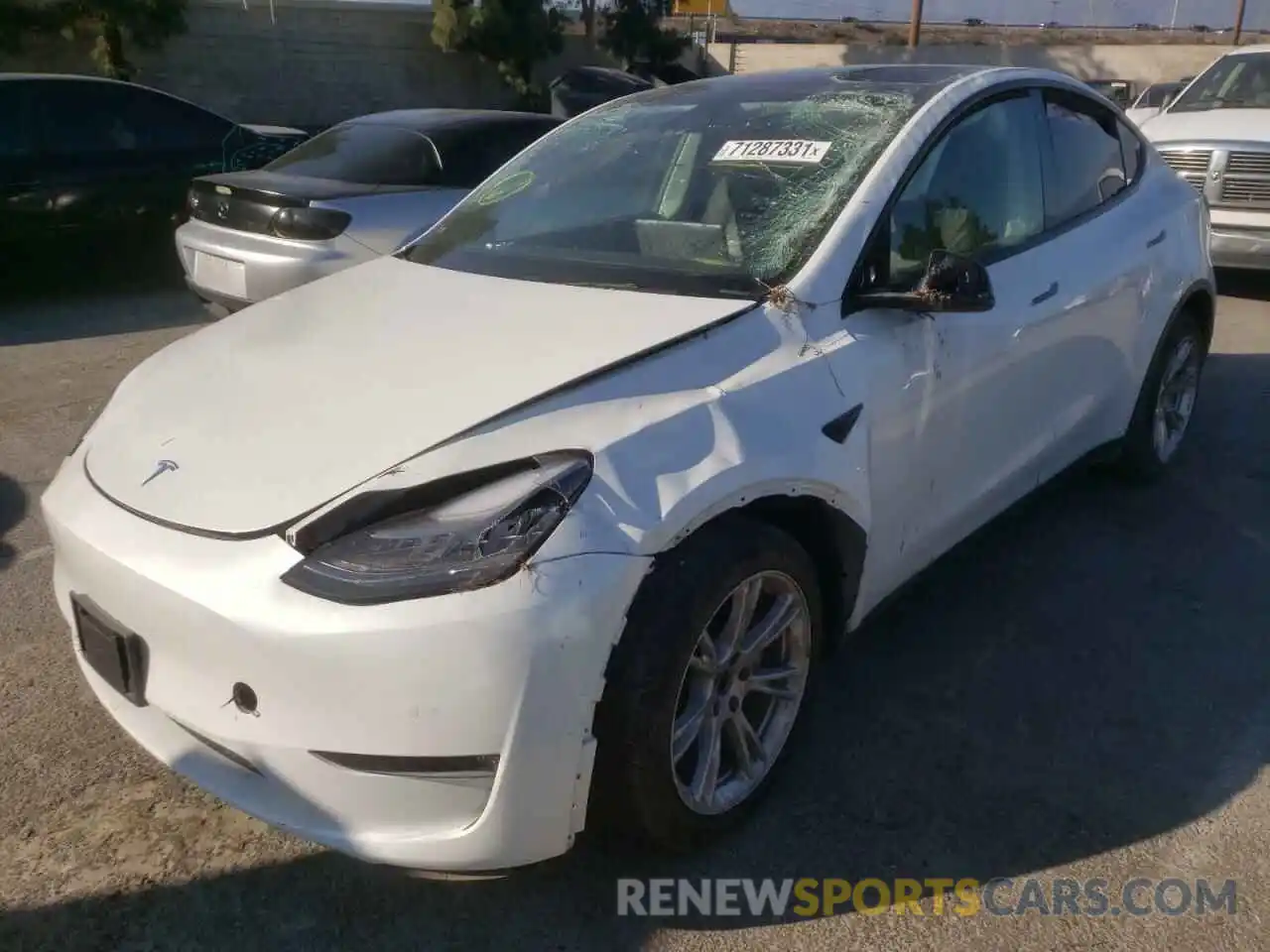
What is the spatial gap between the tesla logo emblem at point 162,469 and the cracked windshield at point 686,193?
42.9 inches

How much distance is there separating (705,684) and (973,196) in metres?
1.78

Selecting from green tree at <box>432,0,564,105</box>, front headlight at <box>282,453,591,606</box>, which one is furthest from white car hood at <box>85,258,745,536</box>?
green tree at <box>432,0,564,105</box>

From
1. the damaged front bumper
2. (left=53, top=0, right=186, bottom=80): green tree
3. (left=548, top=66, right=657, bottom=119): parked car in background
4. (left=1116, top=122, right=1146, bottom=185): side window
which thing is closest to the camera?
the damaged front bumper

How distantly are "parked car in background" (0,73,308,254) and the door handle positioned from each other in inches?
279

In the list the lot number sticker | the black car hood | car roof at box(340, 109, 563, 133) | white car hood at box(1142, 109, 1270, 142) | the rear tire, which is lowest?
the rear tire

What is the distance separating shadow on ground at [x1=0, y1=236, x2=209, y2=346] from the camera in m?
7.59

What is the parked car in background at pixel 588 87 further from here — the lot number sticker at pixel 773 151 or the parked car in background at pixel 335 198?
the lot number sticker at pixel 773 151

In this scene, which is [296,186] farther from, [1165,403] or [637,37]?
[637,37]

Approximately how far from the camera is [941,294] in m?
2.77

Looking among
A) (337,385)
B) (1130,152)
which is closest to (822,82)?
(1130,152)

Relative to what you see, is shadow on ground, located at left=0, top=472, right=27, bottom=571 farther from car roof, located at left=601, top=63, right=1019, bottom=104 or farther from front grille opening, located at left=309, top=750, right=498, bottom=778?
car roof, located at left=601, top=63, right=1019, bottom=104

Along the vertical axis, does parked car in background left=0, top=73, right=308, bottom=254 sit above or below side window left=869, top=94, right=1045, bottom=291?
below

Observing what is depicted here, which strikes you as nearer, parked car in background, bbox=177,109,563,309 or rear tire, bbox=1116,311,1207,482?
rear tire, bbox=1116,311,1207,482

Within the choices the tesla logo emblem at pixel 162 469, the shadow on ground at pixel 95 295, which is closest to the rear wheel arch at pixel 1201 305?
the tesla logo emblem at pixel 162 469
